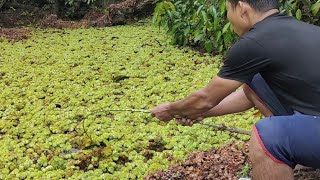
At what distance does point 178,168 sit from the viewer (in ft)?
9.52

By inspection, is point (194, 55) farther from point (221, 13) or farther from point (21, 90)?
point (21, 90)

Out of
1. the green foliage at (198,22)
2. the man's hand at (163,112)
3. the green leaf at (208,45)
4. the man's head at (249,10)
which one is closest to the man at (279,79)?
the man's head at (249,10)

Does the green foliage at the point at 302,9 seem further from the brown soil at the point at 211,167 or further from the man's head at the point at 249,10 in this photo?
the man's head at the point at 249,10

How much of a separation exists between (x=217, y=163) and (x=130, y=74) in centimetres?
256

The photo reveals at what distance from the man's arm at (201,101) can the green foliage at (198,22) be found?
250 centimetres

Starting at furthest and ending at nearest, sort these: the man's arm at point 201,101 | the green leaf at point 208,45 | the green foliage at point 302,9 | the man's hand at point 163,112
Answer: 1. the green leaf at point 208,45
2. the green foliage at point 302,9
3. the man's hand at point 163,112
4. the man's arm at point 201,101

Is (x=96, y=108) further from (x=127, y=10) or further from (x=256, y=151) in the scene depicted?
(x=127, y=10)

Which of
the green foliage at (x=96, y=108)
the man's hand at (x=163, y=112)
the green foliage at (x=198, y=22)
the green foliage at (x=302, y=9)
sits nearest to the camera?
the man's hand at (x=163, y=112)

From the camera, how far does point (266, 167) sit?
1859 millimetres

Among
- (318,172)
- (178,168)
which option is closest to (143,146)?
(178,168)

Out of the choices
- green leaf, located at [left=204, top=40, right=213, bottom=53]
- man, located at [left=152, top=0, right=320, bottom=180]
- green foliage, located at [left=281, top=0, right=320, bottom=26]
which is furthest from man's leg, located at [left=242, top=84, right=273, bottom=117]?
green leaf, located at [left=204, top=40, right=213, bottom=53]

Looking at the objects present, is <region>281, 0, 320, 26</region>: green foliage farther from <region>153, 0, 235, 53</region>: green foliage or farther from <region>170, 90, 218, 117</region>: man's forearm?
<region>170, 90, 218, 117</region>: man's forearm

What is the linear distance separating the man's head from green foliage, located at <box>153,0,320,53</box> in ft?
8.26

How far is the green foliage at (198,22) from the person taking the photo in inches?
213
